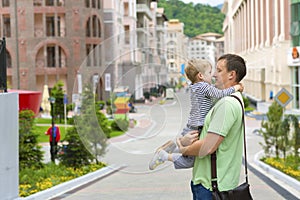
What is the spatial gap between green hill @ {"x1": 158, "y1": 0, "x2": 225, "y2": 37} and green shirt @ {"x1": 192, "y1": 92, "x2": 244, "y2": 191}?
1.52 metres

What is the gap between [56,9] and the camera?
169ft

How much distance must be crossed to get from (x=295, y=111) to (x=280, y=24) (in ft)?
24.6

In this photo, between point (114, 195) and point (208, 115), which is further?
point (114, 195)

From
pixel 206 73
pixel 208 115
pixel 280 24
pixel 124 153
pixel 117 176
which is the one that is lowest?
pixel 117 176

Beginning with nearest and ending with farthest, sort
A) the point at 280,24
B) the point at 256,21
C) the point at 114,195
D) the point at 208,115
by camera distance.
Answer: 1. the point at 208,115
2. the point at 114,195
3. the point at 280,24
4. the point at 256,21

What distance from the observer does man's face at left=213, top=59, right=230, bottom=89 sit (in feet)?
14.1

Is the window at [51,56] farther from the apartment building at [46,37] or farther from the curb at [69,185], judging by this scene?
the curb at [69,185]

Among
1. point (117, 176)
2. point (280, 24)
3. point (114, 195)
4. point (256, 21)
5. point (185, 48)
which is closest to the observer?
point (185, 48)

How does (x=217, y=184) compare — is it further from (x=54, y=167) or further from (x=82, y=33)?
(x=82, y=33)

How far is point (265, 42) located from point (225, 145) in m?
48.1

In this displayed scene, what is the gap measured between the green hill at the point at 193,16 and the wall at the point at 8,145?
3047mm

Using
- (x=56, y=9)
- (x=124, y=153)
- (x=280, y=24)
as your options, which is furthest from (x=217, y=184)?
(x=56, y=9)

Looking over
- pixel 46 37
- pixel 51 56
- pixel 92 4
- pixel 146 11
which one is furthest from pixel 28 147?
pixel 92 4

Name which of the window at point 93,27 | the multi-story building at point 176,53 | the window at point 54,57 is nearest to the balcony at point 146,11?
the multi-story building at point 176,53
